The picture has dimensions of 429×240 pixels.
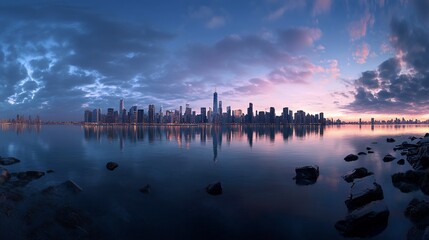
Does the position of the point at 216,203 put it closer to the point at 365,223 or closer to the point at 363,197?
the point at 365,223

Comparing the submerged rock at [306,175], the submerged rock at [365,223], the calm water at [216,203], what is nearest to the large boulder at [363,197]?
the calm water at [216,203]

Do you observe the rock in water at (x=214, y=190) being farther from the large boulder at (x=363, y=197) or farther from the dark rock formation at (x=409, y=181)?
the dark rock formation at (x=409, y=181)

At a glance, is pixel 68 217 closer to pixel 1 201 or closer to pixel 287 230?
pixel 1 201

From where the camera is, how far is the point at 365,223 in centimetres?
1639

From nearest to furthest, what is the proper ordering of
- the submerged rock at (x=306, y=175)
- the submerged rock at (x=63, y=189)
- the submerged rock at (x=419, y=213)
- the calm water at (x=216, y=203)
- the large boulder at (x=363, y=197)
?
the calm water at (x=216, y=203) < the submerged rock at (x=419, y=213) < the large boulder at (x=363, y=197) < the submerged rock at (x=63, y=189) < the submerged rock at (x=306, y=175)

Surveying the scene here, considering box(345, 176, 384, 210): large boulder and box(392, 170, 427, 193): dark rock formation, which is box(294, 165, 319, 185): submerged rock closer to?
box(392, 170, 427, 193): dark rock formation

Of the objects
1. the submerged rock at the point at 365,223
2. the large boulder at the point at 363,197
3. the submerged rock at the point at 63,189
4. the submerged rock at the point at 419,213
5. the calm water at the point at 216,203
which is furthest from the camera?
the submerged rock at the point at 63,189

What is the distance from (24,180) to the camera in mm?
27359

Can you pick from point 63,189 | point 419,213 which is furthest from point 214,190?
point 419,213

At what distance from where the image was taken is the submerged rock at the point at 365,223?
52.2 feet

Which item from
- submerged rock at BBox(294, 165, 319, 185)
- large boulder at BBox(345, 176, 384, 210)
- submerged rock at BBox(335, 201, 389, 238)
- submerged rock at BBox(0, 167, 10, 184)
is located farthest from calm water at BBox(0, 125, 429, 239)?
submerged rock at BBox(0, 167, 10, 184)

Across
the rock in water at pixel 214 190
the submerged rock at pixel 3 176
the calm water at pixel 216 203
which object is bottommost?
the calm water at pixel 216 203

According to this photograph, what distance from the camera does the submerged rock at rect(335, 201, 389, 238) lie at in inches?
626

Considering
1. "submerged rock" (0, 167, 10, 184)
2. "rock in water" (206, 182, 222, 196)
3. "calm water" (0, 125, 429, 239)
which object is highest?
"submerged rock" (0, 167, 10, 184)
